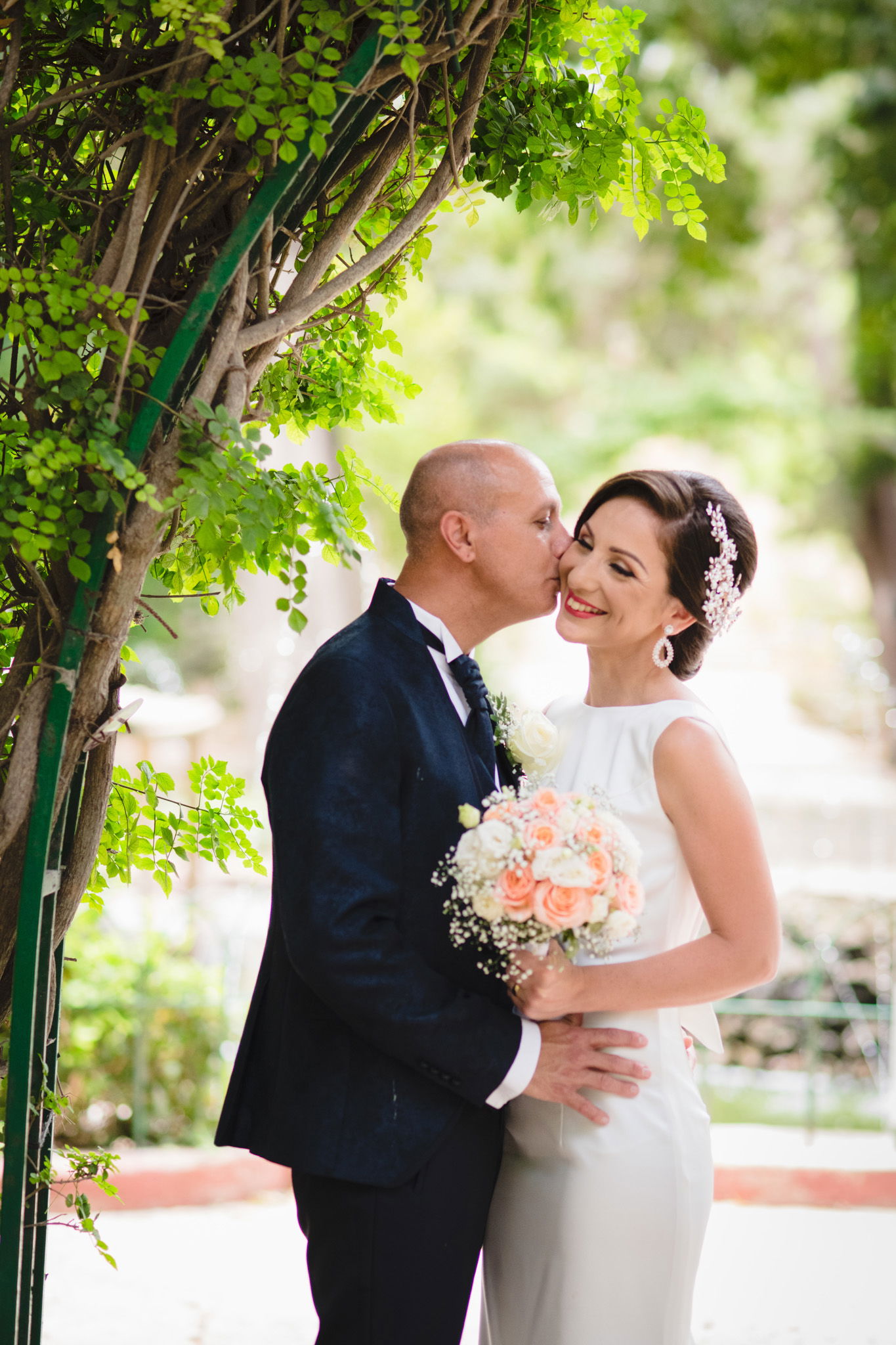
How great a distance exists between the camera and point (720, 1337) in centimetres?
406

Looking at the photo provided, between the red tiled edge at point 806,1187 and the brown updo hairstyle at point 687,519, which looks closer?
the brown updo hairstyle at point 687,519

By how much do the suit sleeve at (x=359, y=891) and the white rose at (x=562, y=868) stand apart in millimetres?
271

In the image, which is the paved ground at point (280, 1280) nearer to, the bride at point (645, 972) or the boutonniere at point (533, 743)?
the bride at point (645, 972)

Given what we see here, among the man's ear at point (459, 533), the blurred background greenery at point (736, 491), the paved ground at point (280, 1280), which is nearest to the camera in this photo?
the man's ear at point (459, 533)

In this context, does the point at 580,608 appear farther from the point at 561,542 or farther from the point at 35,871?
the point at 35,871

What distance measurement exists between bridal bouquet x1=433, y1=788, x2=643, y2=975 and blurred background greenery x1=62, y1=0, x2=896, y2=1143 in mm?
1365

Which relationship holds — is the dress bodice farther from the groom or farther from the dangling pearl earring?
the groom

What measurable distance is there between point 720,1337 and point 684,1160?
2236mm

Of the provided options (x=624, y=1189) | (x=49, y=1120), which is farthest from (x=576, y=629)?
(x=49, y=1120)

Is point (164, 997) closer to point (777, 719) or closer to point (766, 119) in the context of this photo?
point (777, 719)

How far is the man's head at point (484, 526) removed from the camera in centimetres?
244

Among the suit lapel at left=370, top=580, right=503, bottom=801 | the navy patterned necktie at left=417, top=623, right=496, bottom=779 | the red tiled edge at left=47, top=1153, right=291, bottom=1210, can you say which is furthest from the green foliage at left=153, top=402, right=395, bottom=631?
the red tiled edge at left=47, top=1153, right=291, bottom=1210

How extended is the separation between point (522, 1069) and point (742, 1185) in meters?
3.61

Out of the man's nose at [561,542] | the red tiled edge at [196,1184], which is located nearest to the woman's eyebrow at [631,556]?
the man's nose at [561,542]
